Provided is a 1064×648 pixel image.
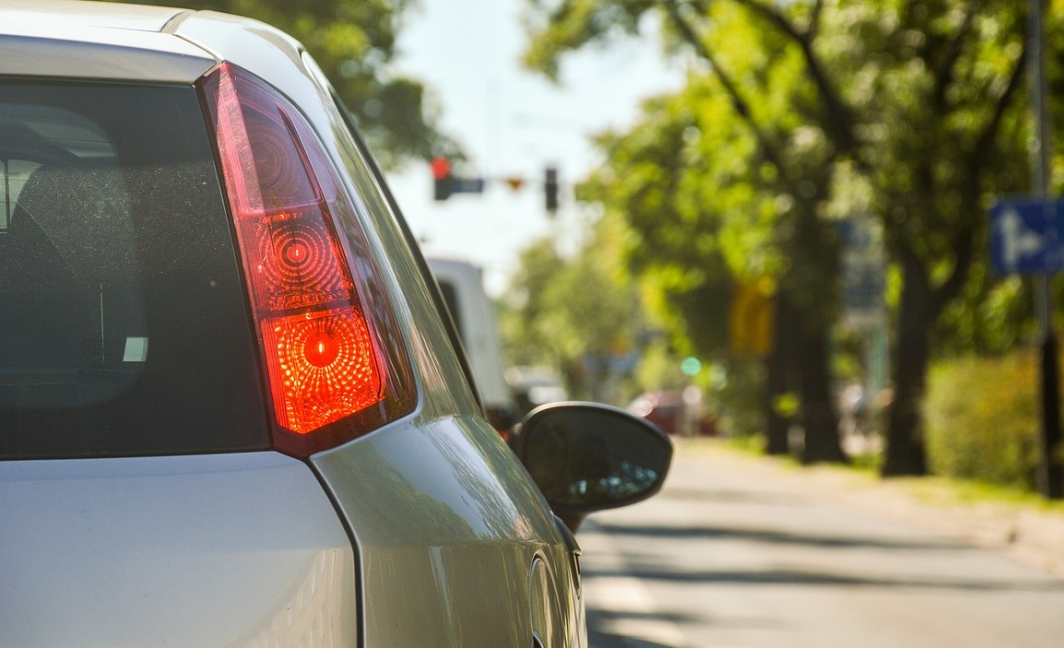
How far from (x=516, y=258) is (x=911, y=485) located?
96503 mm

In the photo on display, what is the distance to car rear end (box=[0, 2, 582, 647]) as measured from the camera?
4.69 feet

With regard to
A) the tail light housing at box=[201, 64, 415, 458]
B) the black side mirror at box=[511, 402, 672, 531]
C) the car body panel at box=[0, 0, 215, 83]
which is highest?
the car body panel at box=[0, 0, 215, 83]

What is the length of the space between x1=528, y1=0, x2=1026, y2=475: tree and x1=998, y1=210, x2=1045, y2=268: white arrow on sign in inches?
178

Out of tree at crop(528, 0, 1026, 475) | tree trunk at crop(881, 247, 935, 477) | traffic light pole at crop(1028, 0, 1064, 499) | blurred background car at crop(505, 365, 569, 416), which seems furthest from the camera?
tree trunk at crop(881, 247, 935, 477)

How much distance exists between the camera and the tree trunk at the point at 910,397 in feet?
77.1

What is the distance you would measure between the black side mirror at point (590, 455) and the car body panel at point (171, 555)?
112cm

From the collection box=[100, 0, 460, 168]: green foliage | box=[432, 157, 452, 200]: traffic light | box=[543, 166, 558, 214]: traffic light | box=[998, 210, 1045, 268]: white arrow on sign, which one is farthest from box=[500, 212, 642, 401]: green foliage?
box=[998, 210, 1045, 268]: white arrow on sign

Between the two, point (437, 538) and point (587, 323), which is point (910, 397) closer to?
point (437, 538)

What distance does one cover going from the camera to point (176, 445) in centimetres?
153

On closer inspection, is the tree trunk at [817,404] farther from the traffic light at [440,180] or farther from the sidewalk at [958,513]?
the traffic light at [440,180]

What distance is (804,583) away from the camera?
10836 millimetres

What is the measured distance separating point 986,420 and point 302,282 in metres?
19.7

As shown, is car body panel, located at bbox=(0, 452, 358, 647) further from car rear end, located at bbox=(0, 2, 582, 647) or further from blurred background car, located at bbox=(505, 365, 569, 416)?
blurred background car, located at bbox=(505, 365, 569, 416)

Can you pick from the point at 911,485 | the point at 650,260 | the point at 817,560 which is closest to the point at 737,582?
the point at 817,560
